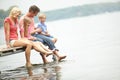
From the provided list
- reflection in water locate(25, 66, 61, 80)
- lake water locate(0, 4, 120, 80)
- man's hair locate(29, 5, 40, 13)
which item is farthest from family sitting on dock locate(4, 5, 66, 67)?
reflection in water locate(25, 66, 61, 80)

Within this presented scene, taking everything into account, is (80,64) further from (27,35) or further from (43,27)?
(43,27)

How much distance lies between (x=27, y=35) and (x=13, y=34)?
0.27 m

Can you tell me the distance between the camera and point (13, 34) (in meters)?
10.0

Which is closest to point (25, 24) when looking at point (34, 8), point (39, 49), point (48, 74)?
point (34, 8)

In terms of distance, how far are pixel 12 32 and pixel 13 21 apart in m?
0.21

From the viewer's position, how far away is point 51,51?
399 inches

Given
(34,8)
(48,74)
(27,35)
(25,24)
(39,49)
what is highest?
(34,8)

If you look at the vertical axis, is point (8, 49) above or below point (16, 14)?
below

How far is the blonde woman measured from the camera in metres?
9.84

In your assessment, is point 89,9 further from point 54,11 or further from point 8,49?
point 8,49

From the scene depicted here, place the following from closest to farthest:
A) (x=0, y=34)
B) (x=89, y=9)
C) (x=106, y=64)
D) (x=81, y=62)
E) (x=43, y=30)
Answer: (x=106, y=64)
(x=81, y=62)
(x=43, y=30)
(x=0, y=34)
(x=89, y=9)

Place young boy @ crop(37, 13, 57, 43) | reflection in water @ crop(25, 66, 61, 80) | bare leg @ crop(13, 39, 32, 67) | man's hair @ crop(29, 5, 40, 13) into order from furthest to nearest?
1. young boy @ crop(37, 13, 57, 43)
2. man's hair @ crop(29, 5, 40, 13)
3. bare leg @ crop(13, 39, 32, 67)
4. reflection in water @ crop(25, 66, 61, 80)

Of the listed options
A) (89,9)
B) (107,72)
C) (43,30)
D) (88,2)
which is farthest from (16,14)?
(89,9)

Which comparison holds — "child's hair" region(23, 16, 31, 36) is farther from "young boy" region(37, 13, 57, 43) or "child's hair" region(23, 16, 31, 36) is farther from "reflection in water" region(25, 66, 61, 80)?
"reflection in water" region(25, 66, 61, 80)
